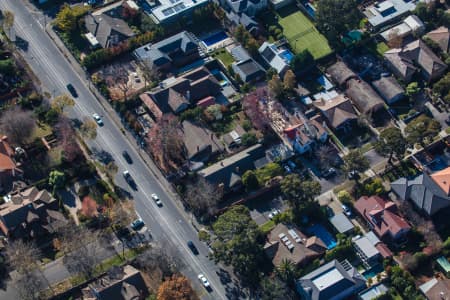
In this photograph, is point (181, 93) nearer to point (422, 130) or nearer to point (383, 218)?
point (383, 218)

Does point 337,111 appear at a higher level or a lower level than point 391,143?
higher

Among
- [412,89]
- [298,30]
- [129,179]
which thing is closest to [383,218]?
[412,89]

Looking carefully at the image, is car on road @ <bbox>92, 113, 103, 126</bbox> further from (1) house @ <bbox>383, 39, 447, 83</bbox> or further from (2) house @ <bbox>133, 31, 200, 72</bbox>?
(1) house @ <bbox>383, 39, 447, 83</bbox>

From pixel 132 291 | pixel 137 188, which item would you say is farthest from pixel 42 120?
pixel 132 291

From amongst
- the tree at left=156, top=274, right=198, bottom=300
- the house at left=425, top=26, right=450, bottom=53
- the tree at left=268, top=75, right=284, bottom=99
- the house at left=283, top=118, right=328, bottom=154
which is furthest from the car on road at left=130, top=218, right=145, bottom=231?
the house at left=425, top=26, right=450, bottom=53

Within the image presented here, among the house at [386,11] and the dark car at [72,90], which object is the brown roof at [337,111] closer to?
the house at [386,11]

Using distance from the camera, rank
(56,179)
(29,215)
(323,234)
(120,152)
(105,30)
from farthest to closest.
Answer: (105,30)
(120,152)
(56,179)
(323,234)
(29,215)

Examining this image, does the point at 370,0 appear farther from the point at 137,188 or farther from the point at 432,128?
the point at 137,188
